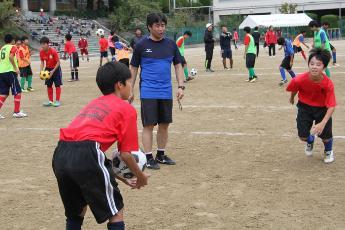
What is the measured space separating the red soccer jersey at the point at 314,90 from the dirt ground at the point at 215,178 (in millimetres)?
793

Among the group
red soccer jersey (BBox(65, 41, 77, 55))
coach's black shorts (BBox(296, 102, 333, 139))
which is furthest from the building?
coach's black shorts (BBox(296, 102, 333, 139))

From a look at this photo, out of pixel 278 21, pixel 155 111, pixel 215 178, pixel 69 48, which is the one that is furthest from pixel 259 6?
pixel 215 178

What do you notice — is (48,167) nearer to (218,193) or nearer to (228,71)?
(218,193)

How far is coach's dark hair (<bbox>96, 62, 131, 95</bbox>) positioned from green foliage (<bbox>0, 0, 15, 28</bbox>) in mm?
41042

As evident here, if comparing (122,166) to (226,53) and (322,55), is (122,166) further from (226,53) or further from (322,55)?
(226,53)

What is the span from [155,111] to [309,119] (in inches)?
76.0

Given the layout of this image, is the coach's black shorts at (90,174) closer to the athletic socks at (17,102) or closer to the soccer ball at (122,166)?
the soccer ball at (122,166)

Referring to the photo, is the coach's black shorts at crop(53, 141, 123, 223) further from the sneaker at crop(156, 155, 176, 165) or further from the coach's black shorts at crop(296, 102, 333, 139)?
the coach's black shorts at crop(296, 102, 333, 139)

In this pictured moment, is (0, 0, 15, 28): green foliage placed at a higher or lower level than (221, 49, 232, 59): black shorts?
higher

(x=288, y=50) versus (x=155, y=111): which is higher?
(x=288, y=50)

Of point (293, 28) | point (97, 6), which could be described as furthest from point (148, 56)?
point (97, 6)

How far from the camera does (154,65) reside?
20.6ft

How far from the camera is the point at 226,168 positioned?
6.18m

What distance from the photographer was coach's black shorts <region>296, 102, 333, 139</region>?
611 centimetres
